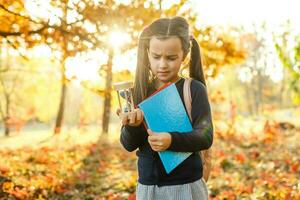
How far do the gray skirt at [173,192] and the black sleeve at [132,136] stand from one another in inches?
9.6

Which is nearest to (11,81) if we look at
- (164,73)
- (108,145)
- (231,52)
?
(108,145)

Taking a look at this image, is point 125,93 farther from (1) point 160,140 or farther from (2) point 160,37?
(2) point 160,37

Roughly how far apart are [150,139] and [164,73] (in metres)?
0.39

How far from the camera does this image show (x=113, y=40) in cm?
638

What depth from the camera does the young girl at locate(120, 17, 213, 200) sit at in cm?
238

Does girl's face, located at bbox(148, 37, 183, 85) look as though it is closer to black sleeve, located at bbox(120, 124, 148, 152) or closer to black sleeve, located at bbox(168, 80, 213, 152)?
black sleeve, located at bbox(168, 80, 213, 152)

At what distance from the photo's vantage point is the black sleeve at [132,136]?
96.2 inches

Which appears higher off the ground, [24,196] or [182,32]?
[182,32]

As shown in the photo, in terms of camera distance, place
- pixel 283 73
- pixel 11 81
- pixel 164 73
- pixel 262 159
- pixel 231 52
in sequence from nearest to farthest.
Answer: pixel 164 73 < pixel 262 159 < pixel 231 52 < pixel 11 81 < pixel 283 73

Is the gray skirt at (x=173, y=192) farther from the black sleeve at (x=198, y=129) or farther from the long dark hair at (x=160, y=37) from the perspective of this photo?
the long dark hair at (x=160, y=37)

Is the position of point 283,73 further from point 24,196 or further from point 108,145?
point 24,196

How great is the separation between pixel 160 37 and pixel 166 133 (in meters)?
0.51

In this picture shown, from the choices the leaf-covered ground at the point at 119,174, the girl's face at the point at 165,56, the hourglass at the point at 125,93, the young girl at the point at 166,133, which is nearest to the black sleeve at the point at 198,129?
the young girl at the point at 166,133

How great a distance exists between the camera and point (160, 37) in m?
2.42
